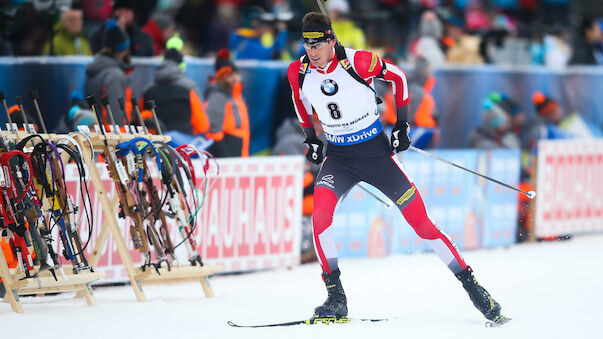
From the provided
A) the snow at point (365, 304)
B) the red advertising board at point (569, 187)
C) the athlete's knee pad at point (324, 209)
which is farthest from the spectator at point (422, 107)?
the athlete's knee pad at point (324, 209)

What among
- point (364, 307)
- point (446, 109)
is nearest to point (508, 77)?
point (446, 109)

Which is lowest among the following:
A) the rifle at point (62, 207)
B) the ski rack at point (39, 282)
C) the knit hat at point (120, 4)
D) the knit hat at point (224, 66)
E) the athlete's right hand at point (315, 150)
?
the ski rack at point (39, 282)

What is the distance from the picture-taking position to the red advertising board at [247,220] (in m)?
9.81

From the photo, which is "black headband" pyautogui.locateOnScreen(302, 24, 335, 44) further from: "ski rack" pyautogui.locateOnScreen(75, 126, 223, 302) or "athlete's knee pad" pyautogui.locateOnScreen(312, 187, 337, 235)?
"ski rack" pyautogui.locateOnScreen(75, 126, 223, 302)

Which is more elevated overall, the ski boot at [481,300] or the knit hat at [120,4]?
the knit hat at [120,4]

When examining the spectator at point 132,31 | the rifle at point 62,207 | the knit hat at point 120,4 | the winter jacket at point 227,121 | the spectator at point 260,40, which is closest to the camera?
the rifle at point 62,207

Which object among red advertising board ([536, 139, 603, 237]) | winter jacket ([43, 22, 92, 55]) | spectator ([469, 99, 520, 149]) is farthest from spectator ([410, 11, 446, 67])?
winter jacket ([43, 22, 92, 55])

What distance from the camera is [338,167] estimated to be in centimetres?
752

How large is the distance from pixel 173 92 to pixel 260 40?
108 inches

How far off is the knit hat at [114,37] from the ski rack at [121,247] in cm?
195

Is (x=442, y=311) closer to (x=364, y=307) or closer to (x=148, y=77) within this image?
(x=364, y=307)

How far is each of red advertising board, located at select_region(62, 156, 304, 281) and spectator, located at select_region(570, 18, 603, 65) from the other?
7110 millimetres

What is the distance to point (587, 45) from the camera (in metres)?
16.2

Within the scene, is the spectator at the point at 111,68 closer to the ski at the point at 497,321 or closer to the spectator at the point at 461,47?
the ski at the point at 497,321
